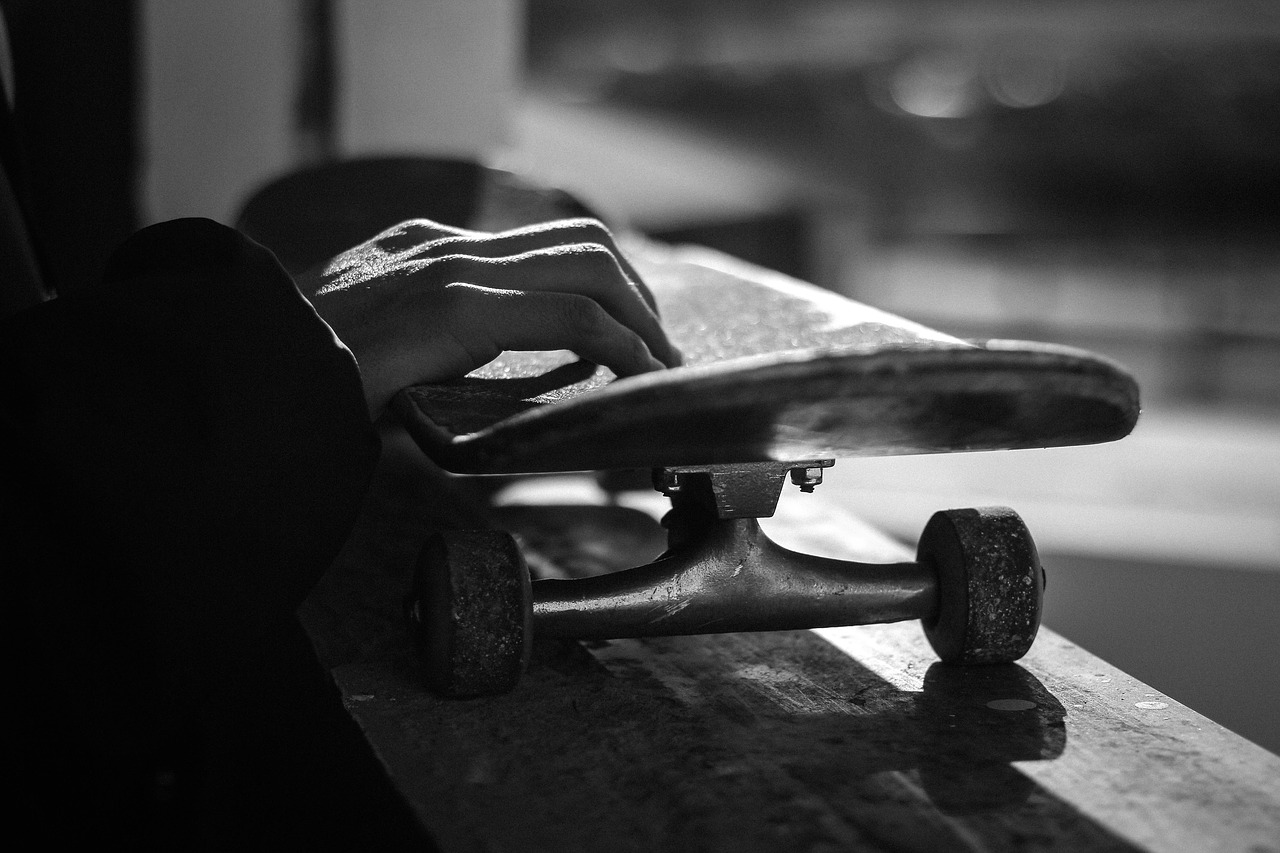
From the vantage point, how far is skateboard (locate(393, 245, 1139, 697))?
1.62 ft

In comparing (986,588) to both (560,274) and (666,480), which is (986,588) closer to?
(666,480)

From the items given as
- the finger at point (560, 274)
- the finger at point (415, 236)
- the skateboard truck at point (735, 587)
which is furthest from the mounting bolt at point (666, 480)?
the finger at point (415, 236)

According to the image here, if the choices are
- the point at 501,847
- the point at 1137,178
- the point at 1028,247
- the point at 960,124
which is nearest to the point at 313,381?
the point at 501,847

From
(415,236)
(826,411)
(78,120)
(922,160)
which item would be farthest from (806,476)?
(922,160)

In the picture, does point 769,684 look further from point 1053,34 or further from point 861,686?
point 1053,34

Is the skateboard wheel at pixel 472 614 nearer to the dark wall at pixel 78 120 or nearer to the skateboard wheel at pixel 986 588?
the skateboard wheel at pixel 986 588

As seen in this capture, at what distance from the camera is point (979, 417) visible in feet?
1.78

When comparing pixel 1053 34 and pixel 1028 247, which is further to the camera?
pixel 1053 34

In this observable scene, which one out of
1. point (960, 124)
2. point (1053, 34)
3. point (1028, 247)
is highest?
point (1053, 34)

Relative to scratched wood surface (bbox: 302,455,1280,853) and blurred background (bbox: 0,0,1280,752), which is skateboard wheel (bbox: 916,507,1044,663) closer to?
scratched wood surface (bbox: 302,455,1280,853)

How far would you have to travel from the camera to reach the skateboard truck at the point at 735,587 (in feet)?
2.14

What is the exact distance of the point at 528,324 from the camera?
715 mm

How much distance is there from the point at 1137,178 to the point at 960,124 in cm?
157

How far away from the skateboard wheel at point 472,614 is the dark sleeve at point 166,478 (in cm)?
6
